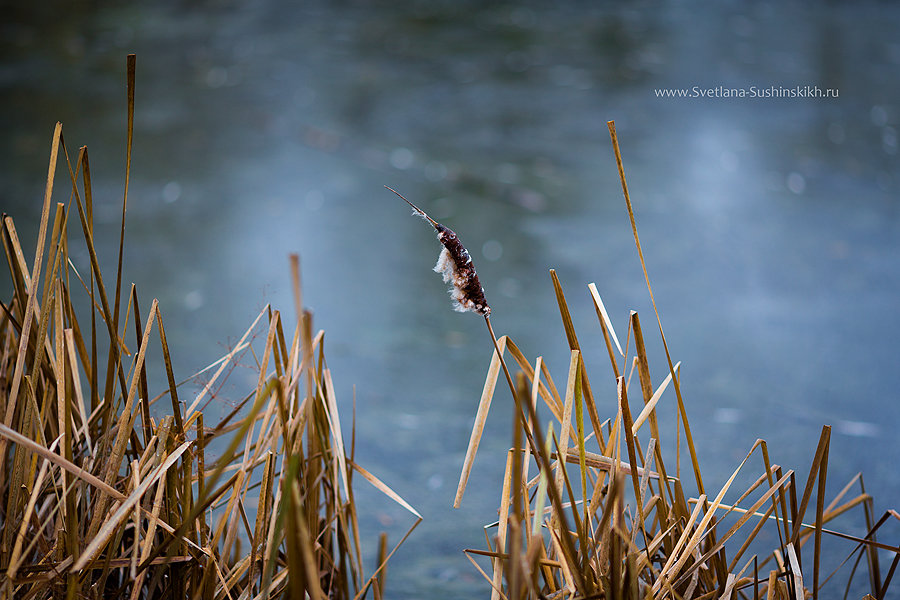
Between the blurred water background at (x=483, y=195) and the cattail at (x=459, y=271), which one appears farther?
the blurred water background at (x=483, y=195)

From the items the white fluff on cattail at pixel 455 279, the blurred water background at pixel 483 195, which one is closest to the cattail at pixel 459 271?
the white fluff on cattail at pixel 455 279

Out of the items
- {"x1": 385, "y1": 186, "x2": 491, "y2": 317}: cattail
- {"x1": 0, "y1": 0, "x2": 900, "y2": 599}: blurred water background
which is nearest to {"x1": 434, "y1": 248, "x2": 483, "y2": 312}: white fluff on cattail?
{"x1": 385, "y1": 186, "x2": 491, "y2": 317}: cattail

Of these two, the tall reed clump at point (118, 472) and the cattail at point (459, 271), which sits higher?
the cattail at point (459, 271)

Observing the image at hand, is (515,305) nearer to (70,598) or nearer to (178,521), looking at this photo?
(178,521)

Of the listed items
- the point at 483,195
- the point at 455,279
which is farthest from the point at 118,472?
the point at 483,195

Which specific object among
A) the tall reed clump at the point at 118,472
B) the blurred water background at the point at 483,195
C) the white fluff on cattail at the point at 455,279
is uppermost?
the blurred water background at the point at 483,195

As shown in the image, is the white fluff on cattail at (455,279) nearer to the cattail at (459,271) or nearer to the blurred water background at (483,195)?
the cattail at (459,271)

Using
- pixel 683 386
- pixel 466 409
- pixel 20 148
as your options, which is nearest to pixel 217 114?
pixel 20 148

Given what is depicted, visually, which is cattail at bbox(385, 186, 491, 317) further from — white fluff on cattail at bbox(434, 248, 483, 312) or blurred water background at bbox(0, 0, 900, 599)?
blurred water background at bbox(0, 0, 900, 599)
